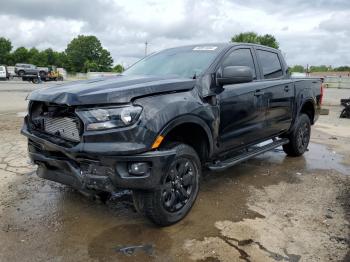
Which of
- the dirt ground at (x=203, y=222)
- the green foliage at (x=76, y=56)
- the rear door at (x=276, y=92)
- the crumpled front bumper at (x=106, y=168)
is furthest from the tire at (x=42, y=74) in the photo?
the green foliage at (x=76, y=56)

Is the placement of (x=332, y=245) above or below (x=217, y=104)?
below

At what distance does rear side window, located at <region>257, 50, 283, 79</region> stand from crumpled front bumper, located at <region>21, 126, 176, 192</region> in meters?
2.63

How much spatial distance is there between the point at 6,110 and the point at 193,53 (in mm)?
9163

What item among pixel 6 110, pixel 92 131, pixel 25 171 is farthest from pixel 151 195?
pixel 6 110

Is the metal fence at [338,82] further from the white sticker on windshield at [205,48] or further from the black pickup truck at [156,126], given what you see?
the white sticker on windshield at [205,48]

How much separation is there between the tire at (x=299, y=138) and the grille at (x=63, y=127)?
4.16 metres

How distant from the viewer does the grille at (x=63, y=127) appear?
3.34m

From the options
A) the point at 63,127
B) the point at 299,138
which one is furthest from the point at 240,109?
the point at 299,138

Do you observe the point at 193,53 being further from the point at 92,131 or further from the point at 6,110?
the point at 6,110

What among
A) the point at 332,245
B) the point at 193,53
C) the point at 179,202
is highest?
the point at 193,53

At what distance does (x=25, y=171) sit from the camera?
17.7 ft

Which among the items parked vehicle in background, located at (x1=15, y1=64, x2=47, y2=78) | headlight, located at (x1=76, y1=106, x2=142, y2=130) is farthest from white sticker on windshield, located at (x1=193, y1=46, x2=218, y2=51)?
parked vehicle in background, located at (x1=15, y1=64, x2=47, y2=78)

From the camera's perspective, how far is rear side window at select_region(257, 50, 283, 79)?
5477mm

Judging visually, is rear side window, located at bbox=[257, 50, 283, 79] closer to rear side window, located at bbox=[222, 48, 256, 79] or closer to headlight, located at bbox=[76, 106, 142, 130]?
rear side window, located at bbox=[222, 48, 256, 79]
